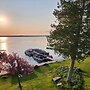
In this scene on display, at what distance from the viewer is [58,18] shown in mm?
35688

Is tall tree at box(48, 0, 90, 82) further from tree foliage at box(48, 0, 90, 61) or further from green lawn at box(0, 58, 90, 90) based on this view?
green lawn at box(0, 58, 90, 90)

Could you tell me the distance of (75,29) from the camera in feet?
114

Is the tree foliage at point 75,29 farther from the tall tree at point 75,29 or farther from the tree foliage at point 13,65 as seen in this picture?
the tree foliage at point 13,65

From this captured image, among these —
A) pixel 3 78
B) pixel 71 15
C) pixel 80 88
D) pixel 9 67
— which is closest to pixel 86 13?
pixel 71 15

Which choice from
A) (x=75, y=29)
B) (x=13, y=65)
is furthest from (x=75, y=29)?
(x=13, y=65)

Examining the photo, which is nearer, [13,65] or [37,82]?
[13,65]

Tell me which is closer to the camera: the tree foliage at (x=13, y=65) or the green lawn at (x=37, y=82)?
the tree foliage at (x=13, y=65)

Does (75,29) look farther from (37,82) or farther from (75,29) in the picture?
(37,82)

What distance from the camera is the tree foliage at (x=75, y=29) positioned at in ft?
113

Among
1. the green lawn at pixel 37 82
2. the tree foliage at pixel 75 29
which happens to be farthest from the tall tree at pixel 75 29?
the green lawn at pixel 37 82

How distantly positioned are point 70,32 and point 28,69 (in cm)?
792

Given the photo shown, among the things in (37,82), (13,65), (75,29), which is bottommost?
(37,82)

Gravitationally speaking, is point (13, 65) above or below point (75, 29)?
below

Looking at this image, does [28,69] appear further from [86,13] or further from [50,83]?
[86,13]
